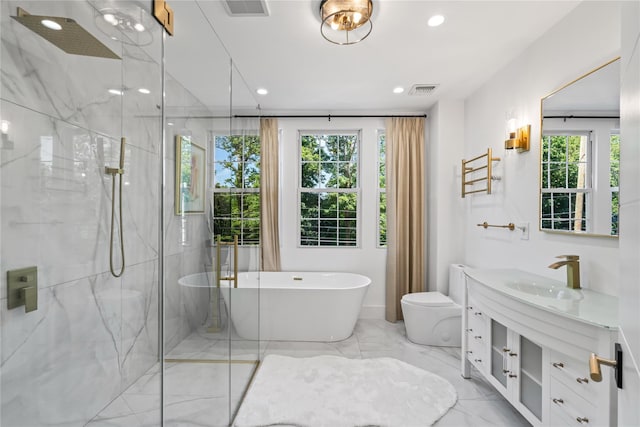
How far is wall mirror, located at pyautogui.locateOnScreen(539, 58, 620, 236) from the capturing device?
5.73ft

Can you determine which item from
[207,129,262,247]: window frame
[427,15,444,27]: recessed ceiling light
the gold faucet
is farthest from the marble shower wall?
the gold faucet

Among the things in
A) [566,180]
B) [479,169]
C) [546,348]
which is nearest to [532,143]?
[566,180]

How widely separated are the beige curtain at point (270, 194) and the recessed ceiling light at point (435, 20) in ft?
7.29

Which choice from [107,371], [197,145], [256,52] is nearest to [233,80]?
[256,52]

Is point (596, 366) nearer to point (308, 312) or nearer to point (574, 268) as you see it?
point (574, 268)

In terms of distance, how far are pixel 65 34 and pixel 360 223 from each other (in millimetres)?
3476

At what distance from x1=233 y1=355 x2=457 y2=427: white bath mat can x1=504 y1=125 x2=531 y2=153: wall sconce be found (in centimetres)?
188

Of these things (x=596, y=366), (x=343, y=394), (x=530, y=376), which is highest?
(x=596, y=366)

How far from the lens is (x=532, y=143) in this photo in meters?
2.43

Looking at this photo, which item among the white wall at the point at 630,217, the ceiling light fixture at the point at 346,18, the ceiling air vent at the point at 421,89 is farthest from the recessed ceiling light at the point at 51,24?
the ceiling air vent at the point at 421,89

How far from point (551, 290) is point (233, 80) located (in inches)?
93.2

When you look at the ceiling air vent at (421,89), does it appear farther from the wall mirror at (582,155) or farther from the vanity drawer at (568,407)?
the vanity drawer at (568,407)

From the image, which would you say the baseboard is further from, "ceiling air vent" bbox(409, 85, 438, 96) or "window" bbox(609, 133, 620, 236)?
"window" bbox(609, 133, 620, 236)

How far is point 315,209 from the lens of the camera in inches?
165
